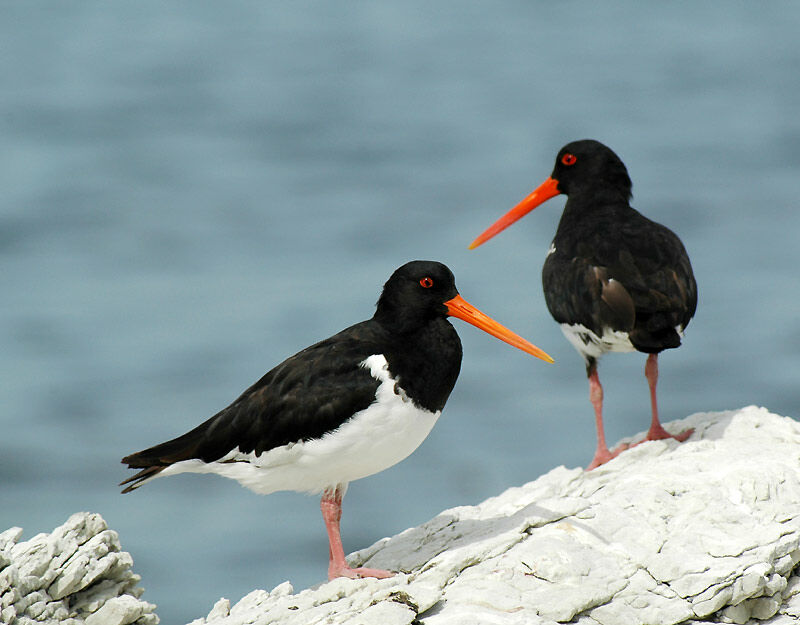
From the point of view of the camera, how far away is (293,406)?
5.68 m

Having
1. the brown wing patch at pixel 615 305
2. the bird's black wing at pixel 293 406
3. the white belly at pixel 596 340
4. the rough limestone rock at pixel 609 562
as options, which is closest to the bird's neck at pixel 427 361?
the bird's black wing at pixel 293 406

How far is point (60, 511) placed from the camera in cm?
1088

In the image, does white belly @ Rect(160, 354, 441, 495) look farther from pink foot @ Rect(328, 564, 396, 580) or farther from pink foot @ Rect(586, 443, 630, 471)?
pink foot @ Rect(586, 443, 630, 471)

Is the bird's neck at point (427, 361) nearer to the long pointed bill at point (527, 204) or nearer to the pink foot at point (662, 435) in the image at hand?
the pink foot at point (662, 435)

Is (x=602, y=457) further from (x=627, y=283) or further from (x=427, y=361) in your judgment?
(x=427, y=361)

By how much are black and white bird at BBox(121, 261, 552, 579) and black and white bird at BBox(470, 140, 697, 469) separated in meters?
1.44

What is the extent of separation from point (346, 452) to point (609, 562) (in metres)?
1.28

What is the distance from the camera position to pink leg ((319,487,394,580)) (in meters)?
5.58

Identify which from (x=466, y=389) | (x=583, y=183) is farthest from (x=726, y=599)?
(x=466, y=389)

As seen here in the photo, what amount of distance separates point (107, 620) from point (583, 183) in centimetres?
455

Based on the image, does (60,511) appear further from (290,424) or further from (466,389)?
(290,424)

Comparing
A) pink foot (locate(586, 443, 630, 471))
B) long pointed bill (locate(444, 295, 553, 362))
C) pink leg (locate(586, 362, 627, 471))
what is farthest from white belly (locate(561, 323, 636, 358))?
long pointed bill (locate(444, 295, 553, 362))

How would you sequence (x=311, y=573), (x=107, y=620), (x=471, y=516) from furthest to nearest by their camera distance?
(x=311, y=573), (x=471, y=516), (x=107, y=620)

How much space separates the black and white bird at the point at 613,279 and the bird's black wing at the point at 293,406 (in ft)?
6.12
